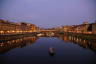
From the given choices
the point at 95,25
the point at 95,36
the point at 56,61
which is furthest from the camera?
the point at 95,25

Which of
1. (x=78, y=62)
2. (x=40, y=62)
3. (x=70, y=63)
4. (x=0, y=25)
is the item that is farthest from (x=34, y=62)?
(x=0, y=25)

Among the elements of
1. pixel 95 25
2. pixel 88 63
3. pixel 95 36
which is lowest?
pixel 88 63

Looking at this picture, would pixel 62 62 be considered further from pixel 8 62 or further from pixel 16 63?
pixel 8 62

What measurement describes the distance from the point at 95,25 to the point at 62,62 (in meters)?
27.2

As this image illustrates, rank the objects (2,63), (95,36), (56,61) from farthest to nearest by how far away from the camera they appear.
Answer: (95,36)
(56,61)
(2,63)

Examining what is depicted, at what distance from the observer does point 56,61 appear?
15367mm

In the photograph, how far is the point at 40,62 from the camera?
49.4ft

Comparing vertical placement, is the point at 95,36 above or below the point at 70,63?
above

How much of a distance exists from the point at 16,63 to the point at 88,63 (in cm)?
798

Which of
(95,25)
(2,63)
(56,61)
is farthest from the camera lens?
(95,25)

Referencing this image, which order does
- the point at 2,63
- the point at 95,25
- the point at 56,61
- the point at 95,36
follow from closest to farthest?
the point at 2,63, the point at 56,61, the point at 95,36, the point at 95,25

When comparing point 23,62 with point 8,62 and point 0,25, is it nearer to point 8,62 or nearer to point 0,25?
point 8,62

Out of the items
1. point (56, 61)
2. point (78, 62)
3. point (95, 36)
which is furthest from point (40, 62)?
point (95, 36)

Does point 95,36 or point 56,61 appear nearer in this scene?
point 56,61
